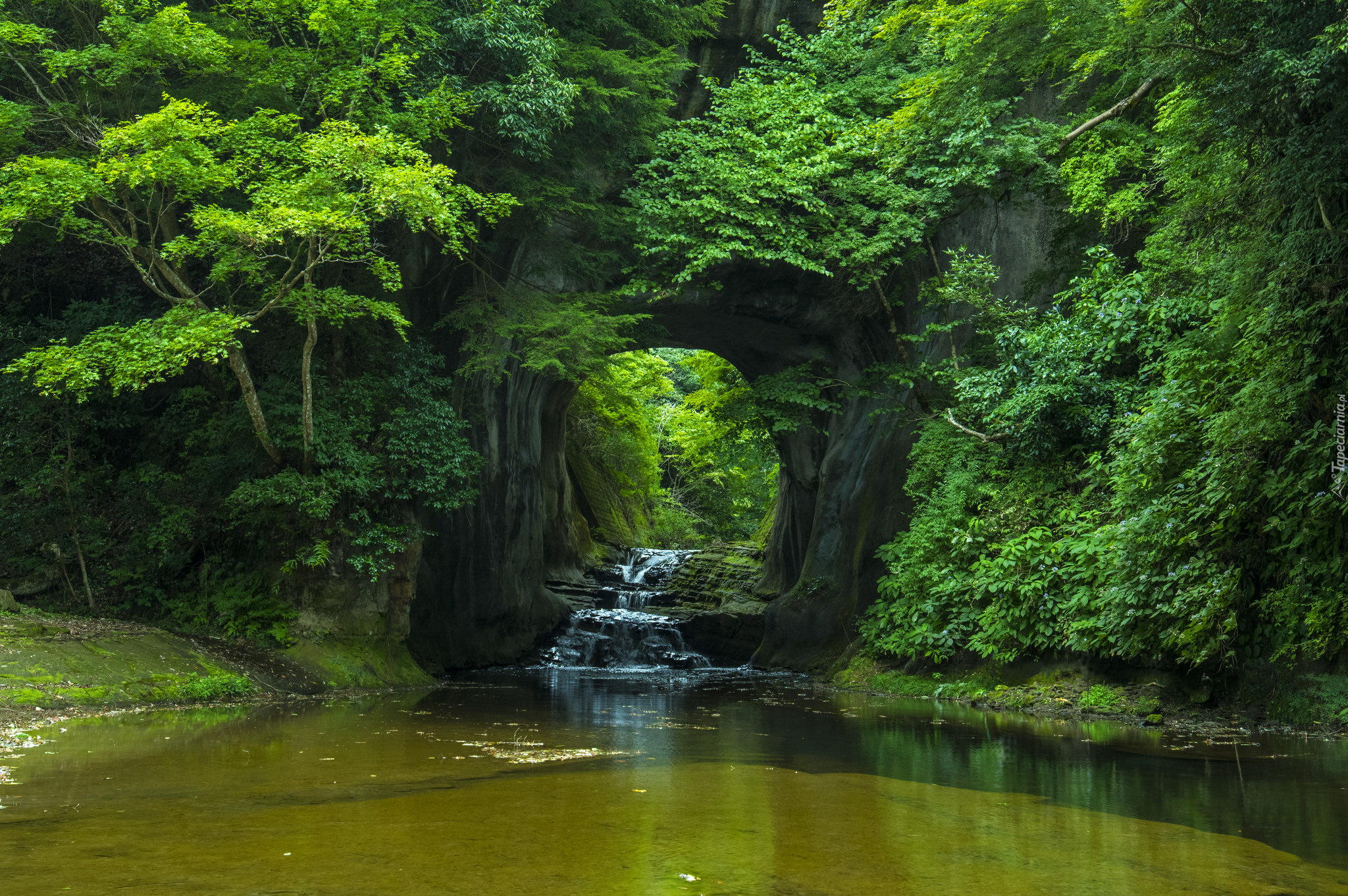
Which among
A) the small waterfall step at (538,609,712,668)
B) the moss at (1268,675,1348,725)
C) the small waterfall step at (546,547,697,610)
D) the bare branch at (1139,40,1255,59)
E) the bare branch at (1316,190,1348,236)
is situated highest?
the bare branch at (1139,40,1255,59)

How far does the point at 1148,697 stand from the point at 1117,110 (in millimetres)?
6932

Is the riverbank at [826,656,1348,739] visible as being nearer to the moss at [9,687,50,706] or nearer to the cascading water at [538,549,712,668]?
the cascading water at [538,549,712,668]

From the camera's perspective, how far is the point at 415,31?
12172 mm

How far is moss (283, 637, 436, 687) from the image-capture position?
1212 cm

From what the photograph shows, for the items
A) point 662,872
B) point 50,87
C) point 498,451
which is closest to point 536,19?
point 50,87

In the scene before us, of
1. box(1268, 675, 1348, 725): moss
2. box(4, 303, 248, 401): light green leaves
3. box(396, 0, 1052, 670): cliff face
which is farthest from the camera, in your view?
box(396, 0, 1052, 670): cliff face

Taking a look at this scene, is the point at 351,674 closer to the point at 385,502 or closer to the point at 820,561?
the point at 385,502

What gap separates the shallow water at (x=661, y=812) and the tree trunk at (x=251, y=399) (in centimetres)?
485

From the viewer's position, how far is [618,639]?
2105 cm

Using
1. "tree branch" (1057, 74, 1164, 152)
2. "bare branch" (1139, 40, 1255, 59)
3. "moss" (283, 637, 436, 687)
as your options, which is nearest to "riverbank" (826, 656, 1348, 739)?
"bare branch" (1139, 40, 1255, 59)

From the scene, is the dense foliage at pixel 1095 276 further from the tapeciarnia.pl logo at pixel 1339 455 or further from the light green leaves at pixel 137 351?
the light green leaves at pixel 137 351

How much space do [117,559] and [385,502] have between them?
378 centimetres

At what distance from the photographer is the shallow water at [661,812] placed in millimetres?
3250

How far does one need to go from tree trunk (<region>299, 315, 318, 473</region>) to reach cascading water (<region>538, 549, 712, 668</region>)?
8.66 meters
